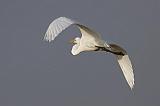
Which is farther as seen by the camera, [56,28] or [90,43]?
[90,43]

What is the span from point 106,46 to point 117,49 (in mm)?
57

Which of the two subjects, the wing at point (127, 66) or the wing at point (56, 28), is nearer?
the wing at point (56, 28)

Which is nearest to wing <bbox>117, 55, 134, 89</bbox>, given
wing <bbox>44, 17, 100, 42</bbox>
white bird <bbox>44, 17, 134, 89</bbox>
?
white bird <bbox>44, 17, 134, 89</bbox>

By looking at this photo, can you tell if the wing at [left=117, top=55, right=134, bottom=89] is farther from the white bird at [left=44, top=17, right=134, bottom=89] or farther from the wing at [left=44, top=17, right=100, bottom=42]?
the wing at [left=44, top=17, right=100, bottom=42]

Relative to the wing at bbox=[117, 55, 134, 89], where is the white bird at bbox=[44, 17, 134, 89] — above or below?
above

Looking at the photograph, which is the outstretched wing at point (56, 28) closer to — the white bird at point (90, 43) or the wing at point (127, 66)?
the white bird at point (90, 43)

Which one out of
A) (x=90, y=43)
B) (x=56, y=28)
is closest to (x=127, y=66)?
(x=90, y=43)

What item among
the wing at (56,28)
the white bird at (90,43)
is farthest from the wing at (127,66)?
the wing at (56,28)

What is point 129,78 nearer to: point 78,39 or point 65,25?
point 78,39

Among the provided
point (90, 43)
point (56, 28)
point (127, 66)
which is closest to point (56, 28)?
point (56, 28)

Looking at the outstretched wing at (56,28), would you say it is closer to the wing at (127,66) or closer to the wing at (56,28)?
the wing at (56,28)

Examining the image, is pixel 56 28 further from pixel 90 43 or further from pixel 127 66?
pixel 127 66

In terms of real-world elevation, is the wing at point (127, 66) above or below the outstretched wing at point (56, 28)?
below

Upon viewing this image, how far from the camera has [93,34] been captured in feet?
2.82
